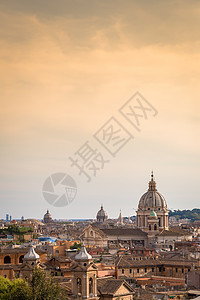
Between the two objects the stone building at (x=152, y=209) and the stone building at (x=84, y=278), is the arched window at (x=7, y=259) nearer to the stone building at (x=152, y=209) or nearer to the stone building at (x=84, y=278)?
the stone building at (x=84, y=278)

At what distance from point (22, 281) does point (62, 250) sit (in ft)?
126

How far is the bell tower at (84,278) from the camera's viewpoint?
87.5 feet

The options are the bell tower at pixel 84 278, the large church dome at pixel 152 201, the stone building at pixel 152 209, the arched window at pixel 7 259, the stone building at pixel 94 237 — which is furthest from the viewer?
the large church dome at pixel 152 201

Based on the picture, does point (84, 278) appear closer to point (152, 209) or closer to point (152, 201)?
point (152, 209)

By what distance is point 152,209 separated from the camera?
4001 inches

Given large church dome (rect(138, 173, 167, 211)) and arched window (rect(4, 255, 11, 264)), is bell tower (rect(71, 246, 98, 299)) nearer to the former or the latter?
arched window (rect(4, 255, 11, 264))

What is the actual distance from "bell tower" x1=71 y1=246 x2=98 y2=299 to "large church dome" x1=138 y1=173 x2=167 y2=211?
7478 centimetres

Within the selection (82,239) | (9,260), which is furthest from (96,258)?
(82,239)

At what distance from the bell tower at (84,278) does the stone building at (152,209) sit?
7100 cm

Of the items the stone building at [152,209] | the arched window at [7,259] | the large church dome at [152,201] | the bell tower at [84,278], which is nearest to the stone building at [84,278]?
the bell tower at [84,278]

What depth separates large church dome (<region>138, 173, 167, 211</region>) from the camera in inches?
4008

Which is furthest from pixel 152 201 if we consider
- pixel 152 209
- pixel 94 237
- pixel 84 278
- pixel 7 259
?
pixel 84 278

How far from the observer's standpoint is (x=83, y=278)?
26.8 m

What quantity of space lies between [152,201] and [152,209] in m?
1.37
